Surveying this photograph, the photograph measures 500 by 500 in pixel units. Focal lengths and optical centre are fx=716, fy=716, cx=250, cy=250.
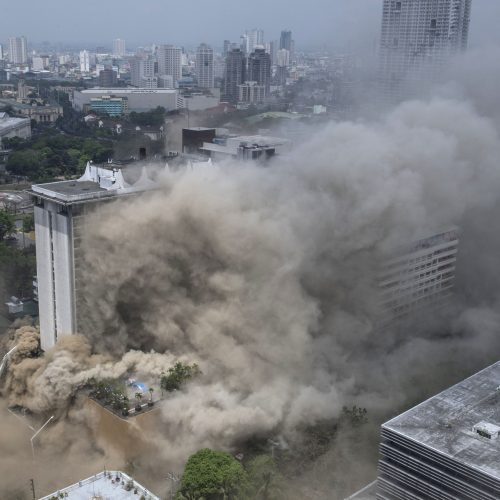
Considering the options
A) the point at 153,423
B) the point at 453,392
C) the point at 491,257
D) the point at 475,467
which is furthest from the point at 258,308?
the point at 491,257

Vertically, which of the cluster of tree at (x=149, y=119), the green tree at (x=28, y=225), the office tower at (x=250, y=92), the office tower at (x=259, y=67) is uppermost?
the office tower at (x=259, y=67)

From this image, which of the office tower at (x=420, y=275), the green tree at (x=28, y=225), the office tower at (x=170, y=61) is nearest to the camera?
the office tower at (x=420, y=275)

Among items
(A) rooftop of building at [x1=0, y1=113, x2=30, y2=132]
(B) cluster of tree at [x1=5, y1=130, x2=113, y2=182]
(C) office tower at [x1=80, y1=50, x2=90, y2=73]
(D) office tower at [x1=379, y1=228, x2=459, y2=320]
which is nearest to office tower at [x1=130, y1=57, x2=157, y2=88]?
(C) office tower at [x1=80, y1=50, x2=90, y2=73]

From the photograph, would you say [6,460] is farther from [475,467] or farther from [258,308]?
[475,467]

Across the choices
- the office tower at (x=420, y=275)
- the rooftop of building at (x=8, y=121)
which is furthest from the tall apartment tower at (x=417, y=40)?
the rooftop of building at (x=8, y=121)

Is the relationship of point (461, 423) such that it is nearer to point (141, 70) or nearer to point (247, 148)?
point (247, 148)

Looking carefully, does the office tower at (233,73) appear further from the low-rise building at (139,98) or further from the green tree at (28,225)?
the green tree at (28,225)

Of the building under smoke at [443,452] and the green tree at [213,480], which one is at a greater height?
the building under smoke at [443,452]

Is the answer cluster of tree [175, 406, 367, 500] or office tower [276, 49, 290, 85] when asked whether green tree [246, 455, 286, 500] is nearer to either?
cluster of tree [175, 406, 367, 500]
